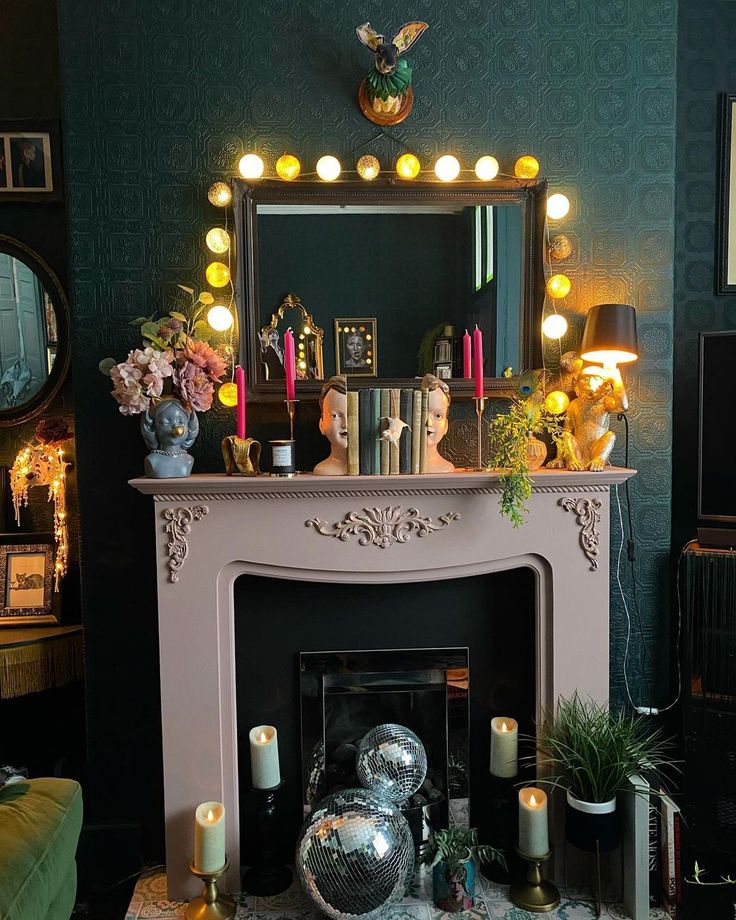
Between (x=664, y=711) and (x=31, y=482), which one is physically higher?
(x=31, y=482)

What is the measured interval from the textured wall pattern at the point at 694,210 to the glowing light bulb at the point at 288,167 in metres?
1.39

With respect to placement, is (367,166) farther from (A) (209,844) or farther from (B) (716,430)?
(A) (209,844)

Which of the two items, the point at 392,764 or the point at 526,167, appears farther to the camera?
the point at 526,167

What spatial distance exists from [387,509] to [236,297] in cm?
78

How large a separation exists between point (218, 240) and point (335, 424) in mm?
658

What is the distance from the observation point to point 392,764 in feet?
6.30

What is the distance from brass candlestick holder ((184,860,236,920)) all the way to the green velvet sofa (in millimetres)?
426

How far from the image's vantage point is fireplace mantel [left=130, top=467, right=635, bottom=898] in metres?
1.87

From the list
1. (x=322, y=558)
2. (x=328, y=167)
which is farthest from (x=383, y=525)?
(x=328, y=167)

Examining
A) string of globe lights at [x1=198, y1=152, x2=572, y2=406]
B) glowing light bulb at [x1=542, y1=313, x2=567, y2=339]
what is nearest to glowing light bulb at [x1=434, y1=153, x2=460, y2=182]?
string of globe lights at [x1=198, y1=152, x2=572, y2=406]

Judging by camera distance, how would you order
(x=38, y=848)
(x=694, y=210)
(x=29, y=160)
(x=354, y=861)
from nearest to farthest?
1. (x=38, y=848)
2. (x=354, y=861)
3. (x=29, y=160)
4. (x=694, y=210)

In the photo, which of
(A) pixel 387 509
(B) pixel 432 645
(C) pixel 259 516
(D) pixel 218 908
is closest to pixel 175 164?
(C) pixel 259 516

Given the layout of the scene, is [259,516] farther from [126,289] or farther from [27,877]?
[27,877]

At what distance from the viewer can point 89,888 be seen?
205 cm
